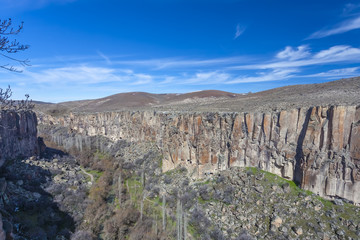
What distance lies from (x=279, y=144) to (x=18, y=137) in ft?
103

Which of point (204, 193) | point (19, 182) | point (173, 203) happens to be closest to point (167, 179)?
point (173, 203)

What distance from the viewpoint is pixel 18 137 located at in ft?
84.0

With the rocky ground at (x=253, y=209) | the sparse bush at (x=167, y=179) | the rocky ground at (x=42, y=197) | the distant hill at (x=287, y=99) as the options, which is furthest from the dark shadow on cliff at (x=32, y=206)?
the distant hill at (x=287, y=99)

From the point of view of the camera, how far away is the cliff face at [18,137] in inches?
907

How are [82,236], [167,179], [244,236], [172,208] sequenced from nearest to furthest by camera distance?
[244,236], [82,236], [172,208], [167,179]

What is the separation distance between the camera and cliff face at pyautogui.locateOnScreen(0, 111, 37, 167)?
23031mm

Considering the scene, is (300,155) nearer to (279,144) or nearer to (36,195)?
(279,144)

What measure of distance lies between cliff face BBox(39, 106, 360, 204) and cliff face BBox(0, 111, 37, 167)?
58.9 feet

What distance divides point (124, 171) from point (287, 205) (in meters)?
20.1

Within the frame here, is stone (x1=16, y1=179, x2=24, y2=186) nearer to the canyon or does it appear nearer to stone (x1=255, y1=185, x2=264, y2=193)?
the canyon

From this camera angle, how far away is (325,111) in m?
14.2

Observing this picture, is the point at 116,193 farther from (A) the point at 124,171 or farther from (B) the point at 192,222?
(B) the point at 192,222

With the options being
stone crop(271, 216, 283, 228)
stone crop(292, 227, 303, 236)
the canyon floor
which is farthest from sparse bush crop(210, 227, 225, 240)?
stone crop(292, 227, 303, 236)

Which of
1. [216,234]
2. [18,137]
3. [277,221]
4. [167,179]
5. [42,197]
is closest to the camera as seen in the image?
[277,221]
